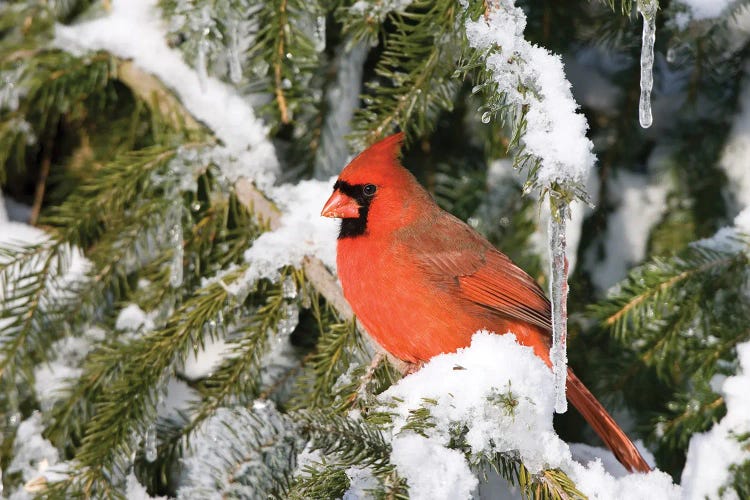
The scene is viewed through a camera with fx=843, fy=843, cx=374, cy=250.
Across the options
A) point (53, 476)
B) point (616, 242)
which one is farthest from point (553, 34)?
point (53, 476)

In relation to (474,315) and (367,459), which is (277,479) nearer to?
(367,459)

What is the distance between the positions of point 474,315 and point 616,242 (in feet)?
3.19

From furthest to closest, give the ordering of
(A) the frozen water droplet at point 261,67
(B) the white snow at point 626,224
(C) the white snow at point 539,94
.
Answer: (B) the white snow at point 626,224, (A) the frozen water droplet at point 261,67, (C) the white snow at point 539,94

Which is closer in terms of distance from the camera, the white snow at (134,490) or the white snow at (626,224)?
the white snow at (134,490)

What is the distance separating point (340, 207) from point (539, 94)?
0.91 meters

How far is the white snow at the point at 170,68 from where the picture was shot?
2.49 m

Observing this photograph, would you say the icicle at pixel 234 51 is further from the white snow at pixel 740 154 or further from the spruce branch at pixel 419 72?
the white snow at pixel 740 154

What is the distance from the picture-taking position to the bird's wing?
2.29 metres

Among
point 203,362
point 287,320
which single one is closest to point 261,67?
point 287,320

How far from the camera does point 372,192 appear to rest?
232 centimetres

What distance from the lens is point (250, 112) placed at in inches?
101

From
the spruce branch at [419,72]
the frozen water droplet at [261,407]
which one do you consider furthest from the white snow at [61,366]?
the spruce branch at [419,72]

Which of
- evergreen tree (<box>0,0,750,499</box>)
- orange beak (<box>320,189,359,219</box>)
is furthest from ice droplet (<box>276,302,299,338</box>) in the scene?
orange beak (<box>320,189,359,219</box>)

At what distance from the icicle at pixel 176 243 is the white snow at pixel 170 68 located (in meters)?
0.25
